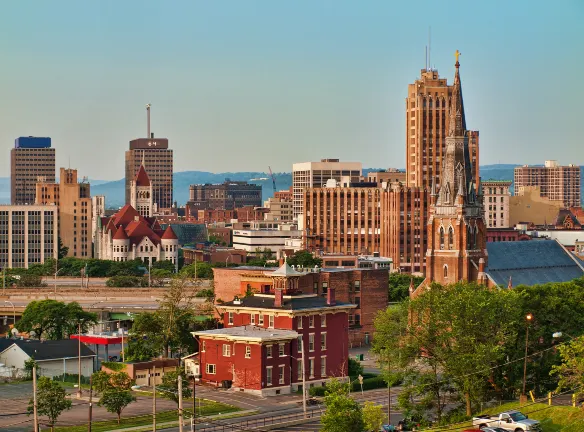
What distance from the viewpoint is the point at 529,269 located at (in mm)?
164625

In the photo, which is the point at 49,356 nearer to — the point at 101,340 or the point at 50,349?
the point at 50,349

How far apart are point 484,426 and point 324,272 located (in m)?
77.7

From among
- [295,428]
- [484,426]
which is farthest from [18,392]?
[484,426]

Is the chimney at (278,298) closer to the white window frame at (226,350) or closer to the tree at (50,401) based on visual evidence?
the white window frame at (226,350)

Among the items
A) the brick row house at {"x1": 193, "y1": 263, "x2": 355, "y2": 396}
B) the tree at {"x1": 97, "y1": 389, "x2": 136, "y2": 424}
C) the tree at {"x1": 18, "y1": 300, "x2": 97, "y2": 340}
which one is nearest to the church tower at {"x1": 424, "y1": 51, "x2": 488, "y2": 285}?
the brick row house at {"x1": 193, "y1": 263, "x2": 355, "y2": 396}

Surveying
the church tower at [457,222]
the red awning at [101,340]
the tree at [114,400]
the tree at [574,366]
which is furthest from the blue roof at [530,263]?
the tree at [114,400]

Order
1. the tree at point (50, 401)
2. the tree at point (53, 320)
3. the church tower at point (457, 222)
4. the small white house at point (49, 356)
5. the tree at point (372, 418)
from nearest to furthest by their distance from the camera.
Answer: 1. the tree at point (372, 418)
2. the tree at point (50, 401)
3. the small white house at point (49, 356)
4. the tree at point (53, 320)
5. the church tower at point (457, 222)

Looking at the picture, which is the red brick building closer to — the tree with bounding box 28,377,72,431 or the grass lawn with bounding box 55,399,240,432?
the grass lawn with bounding box 55,399,240,432

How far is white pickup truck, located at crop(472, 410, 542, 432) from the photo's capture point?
8756cm

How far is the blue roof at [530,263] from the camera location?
16075 cm

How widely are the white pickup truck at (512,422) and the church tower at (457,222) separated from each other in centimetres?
6700

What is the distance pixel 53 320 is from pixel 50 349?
81.5 ft

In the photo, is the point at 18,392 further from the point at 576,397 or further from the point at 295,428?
the point at 576,397

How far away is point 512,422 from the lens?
8844 cm
